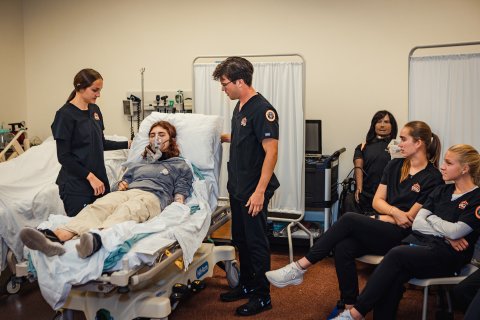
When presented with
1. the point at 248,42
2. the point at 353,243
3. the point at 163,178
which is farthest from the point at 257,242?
the point at 248,42

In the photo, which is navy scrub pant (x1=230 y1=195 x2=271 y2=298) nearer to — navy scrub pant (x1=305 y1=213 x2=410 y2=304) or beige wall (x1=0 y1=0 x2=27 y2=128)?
navy scrub pant (x1=305 y1=213 x2=410 y2=304)

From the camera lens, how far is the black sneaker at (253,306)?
298 cm

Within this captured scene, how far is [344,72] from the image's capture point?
4.48 meters

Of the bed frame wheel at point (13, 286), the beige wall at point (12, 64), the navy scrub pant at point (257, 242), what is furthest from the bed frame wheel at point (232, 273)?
the beige wall at point (12, 64)

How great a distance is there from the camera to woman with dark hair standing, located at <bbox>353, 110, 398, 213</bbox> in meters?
3.99

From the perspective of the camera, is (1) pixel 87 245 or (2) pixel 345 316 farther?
(2) pixel 345 316

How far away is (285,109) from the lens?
3848 mm

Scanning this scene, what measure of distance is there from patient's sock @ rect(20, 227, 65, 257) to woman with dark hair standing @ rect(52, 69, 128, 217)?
66 cm

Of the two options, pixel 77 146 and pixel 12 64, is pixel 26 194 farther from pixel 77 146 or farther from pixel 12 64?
pixel 12 64

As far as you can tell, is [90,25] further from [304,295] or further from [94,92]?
[304,295]

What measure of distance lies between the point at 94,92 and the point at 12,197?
3.37 feet

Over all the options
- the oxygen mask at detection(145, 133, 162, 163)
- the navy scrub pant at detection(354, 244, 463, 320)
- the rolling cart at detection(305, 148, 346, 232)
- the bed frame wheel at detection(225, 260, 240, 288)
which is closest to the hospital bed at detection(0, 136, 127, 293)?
the oxygen mask at detection(145, 133, 162, 163)

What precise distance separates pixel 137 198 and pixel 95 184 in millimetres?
245

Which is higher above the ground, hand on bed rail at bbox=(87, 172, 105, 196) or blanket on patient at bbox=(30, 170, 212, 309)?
hand on bed rail at bbox=(87, 172, 105, 196)
